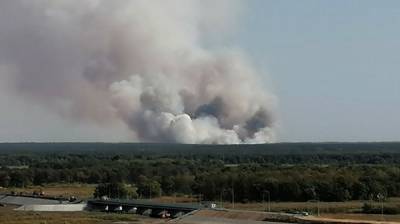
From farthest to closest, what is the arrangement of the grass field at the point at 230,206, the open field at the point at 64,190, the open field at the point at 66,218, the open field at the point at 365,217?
1. the open field at the point at 64,190
2. the grass field at the point at 230,206
3. the open field at the point at 66,218
4. the open field at the point at 365,217

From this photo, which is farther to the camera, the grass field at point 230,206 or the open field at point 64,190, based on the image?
the open field at point 64,190

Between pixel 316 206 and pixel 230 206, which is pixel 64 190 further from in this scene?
pixel 316 206

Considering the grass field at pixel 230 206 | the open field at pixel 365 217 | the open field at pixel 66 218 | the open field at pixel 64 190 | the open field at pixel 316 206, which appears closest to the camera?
the open field at pixel 365 217

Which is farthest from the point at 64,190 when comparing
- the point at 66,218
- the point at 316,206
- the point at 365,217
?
the point at 365,217

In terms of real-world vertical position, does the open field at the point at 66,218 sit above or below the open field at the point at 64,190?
below

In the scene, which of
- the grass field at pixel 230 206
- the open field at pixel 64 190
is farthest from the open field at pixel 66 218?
the open field at pixel 64 190

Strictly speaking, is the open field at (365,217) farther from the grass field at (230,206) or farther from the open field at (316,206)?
the open field at (316,206)

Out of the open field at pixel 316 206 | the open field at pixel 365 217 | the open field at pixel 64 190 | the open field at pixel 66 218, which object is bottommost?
the open field at pixel 66 218

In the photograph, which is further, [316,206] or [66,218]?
[316,206]

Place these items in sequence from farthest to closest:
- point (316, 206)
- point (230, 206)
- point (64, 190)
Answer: point (64, 190), point (230, 206), point (316, 206)

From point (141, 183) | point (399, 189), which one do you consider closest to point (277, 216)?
point (399, 189)

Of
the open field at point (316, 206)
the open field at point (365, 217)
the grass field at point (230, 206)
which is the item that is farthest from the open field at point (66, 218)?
the open field at point (365, 217)

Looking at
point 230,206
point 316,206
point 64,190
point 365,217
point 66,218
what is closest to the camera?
point 365,217
